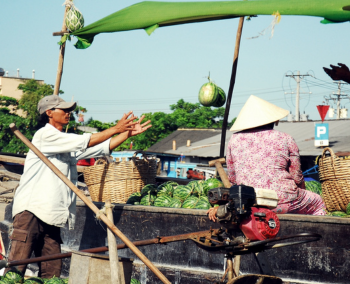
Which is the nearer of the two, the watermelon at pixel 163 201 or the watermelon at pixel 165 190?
the watermelon at pixel 163 201

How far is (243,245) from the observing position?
2910mm

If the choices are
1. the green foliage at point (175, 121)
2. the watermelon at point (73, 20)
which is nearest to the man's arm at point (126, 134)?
the watermelon at point (73, 20)

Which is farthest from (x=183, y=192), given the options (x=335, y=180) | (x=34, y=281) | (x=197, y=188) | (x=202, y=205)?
(x=34, y=281)

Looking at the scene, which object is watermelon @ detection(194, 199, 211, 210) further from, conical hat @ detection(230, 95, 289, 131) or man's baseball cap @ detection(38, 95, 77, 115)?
man's baseball cap @ detection(38, 95, 77, 115)

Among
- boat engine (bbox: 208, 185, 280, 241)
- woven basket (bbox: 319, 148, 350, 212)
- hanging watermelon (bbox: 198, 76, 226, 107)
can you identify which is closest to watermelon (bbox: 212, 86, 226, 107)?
hanging watermelon (bbox: 198, 76, 226, 107)

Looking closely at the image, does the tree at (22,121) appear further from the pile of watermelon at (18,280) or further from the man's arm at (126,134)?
the pile of watermelon at (18,280)

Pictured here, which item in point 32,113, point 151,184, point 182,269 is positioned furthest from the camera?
point 32,113

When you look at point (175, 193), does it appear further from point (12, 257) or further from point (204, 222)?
point (12, 257)

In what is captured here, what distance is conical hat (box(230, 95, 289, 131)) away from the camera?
4324mm

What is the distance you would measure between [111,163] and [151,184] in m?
0.63

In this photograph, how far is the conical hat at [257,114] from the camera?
4324 mm

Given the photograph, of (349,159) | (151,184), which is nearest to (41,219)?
(151,184)

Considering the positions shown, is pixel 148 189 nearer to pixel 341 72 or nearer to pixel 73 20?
pixel 73 20

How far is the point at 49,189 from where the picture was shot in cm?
443
